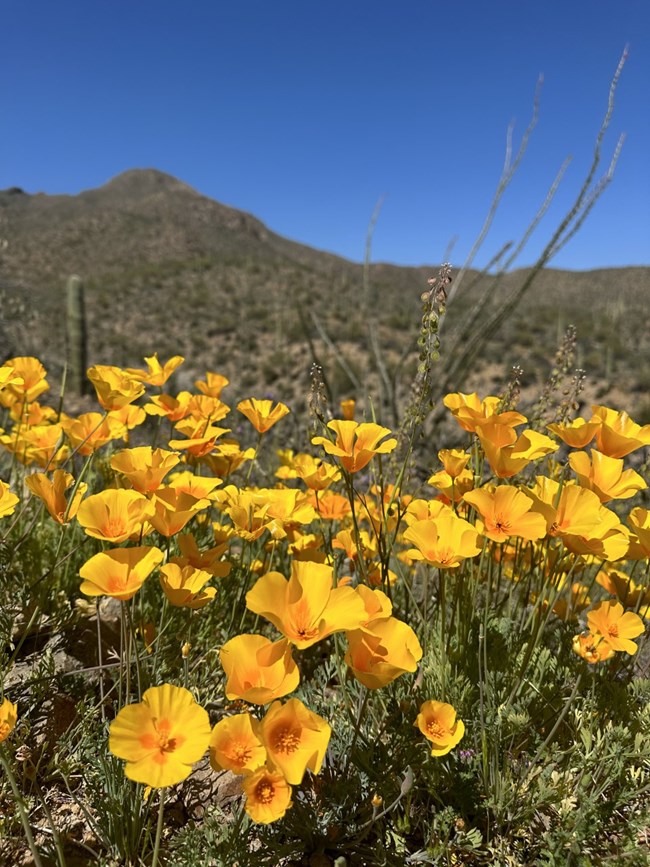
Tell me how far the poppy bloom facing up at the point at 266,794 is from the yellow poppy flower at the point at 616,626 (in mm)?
899

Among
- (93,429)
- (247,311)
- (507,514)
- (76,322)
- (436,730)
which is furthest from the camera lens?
(247,311)

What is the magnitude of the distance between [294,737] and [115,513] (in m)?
0.64

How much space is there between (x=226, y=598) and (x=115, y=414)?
730 mm

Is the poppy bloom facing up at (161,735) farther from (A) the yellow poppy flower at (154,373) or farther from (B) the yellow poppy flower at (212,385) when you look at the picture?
(B) the yellow poppy flower at (212,385)

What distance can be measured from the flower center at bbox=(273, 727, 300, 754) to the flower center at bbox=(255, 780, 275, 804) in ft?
0.19

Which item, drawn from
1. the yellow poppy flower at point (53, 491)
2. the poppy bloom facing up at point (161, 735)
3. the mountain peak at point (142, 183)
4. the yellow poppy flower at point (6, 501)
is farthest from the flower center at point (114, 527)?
the mountain peak at point (142, 183)

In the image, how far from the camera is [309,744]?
37.7 inches

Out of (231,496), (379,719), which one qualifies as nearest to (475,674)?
(379,719)

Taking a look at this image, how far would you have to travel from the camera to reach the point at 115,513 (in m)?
1.29

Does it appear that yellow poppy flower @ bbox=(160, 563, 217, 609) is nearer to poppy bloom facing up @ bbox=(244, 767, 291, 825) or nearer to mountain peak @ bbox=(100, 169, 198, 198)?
poppy bloom facing up @ bbox=(244, 767, 291, 825)

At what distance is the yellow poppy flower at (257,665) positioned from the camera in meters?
0.96

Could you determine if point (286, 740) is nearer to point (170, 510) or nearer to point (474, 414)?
point (170, 510)

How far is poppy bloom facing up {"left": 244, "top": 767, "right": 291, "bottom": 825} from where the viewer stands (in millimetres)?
914

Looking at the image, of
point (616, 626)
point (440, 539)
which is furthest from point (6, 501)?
point (616, 626)
